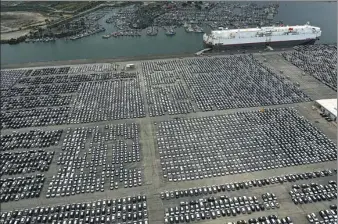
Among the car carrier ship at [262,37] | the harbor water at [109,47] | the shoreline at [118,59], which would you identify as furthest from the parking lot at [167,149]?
the car carrier ship at [262,37]

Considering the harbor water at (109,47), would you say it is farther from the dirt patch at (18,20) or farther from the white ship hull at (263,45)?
the dirt patch at (18,20)

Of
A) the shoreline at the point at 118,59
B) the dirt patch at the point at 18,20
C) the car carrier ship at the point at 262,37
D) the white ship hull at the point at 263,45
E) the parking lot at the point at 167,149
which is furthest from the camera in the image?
the dirt patch at the point at 18,20

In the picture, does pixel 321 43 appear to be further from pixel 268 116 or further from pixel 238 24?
pixel 268 116

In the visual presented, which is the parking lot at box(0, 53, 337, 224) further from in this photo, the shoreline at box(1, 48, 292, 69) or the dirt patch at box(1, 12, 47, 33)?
the dirt patch at box(1, 12, 47, 33)

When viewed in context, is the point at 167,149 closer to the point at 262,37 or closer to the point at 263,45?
→ the point at 262,37

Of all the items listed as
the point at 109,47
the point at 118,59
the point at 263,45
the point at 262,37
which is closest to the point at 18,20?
the point at 109,47

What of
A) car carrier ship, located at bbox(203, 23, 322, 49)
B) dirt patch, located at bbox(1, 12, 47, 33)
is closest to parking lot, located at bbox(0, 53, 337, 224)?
car carrier ship, located at bbox(203, 23, 322, 49)

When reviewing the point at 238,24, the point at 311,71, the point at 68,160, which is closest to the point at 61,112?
the point at 68,160
